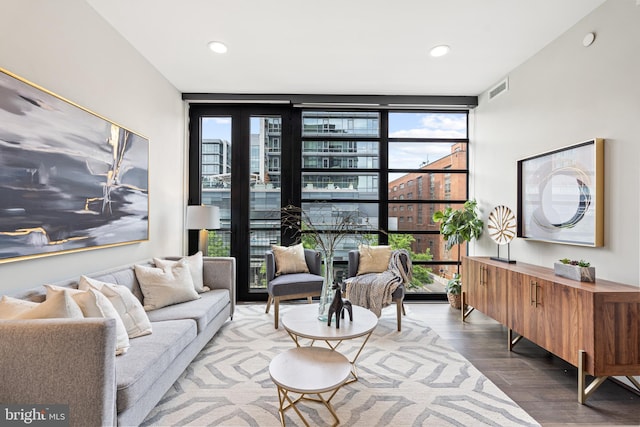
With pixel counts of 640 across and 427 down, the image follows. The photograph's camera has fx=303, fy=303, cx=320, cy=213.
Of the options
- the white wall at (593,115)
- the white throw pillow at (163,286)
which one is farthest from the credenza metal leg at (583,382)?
the white throw pillow at (163,286)

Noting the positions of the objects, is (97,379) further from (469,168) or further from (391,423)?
(469,168)

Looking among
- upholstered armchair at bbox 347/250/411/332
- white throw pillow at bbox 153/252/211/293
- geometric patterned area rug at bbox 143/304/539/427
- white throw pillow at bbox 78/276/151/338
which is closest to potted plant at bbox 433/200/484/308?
upholstered armchair at bbox 347/250/411/332

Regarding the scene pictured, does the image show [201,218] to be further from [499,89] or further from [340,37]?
[499,89]

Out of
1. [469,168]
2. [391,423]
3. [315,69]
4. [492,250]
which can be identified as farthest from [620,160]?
[315,69]

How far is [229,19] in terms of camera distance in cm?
260

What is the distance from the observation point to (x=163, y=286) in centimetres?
265

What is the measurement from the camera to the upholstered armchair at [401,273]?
328 cm

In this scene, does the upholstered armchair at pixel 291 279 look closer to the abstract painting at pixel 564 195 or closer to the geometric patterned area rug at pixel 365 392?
the geometric patterned area rug at pixel 365 392

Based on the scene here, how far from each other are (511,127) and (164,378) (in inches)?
163

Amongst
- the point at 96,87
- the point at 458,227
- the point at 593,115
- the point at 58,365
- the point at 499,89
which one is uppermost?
the point at 499,89

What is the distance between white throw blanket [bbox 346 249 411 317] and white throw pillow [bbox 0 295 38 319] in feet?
8.71

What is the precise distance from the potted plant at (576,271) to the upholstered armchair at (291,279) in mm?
2244

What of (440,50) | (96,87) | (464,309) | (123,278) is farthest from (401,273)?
(96,87)

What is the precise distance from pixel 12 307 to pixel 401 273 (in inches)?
126
